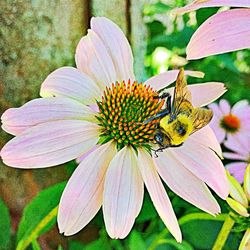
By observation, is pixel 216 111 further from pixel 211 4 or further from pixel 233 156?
pixel 211 4

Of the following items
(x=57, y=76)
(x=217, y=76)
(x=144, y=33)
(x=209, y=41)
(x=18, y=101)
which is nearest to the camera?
(x=209, y=41)

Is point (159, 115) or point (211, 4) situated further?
point (159, 115)

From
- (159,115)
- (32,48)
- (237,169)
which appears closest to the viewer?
(159,115)

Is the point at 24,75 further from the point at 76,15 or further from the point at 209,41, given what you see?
the point at 209,41

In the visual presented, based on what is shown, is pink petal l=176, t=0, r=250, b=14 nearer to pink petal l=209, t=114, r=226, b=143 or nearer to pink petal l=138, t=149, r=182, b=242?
pink petal l=138, t=149, r=182, b=242

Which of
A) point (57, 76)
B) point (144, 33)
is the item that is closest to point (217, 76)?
point (144, 33)

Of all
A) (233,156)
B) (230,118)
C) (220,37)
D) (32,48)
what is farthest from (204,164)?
(230,118)
